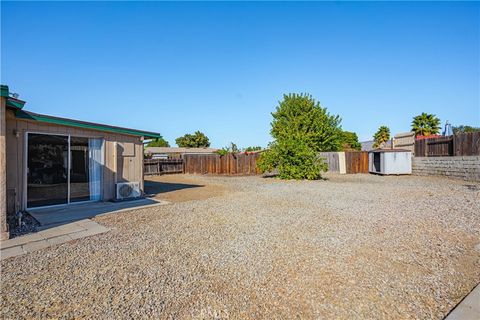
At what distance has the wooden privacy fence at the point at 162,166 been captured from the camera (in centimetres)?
1769

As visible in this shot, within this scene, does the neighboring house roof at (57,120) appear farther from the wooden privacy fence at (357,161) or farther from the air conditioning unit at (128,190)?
the wooden privacy fence at (357,161)

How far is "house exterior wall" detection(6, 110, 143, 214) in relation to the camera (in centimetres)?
558

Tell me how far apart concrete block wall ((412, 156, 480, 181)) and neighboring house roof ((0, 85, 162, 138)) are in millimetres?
14602

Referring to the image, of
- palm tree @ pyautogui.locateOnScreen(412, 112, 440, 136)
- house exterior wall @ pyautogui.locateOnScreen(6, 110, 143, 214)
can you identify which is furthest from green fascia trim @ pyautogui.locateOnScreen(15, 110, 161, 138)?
palm tree @ pyautogui.locateOnScreen(412, 112, 440, 136)

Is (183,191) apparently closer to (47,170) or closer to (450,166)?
(47,170)

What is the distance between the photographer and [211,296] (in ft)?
7.84

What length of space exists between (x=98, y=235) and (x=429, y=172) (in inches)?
676

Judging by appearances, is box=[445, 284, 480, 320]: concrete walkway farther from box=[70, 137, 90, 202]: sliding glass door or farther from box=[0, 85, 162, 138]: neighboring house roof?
box=[70, 137, 90, 202]: sliding glass door

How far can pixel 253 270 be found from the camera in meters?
2.93

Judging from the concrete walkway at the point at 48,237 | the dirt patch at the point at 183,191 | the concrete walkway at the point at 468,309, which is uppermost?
the dirt patch at the point at 183,191

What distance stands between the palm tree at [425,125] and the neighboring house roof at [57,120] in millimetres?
30107

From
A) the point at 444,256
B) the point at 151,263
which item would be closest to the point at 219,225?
the point at 151,263

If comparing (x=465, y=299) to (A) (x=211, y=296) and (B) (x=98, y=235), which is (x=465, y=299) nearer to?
(A) (x=211, y=296)

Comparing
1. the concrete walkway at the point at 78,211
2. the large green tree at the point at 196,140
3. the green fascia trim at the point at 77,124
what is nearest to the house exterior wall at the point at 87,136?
the green fascia trim at the point at 77,124
